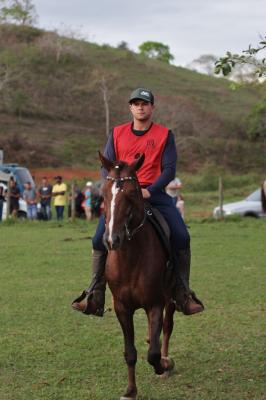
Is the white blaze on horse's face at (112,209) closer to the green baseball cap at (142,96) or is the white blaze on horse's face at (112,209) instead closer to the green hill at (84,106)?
the green baseball cap at (142,96)

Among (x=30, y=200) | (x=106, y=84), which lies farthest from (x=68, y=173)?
(x=30, y=200)

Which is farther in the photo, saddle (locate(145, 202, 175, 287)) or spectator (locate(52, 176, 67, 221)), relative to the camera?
spectator (locate(52, 176, 67, 221))

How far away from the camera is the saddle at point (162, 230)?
22.5 feet

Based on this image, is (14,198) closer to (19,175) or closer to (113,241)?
(19,175)

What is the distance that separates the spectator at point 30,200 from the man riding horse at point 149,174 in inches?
823

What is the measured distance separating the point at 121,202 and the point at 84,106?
6660cm

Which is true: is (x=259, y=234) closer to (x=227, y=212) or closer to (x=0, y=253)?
(x=227, y=212)

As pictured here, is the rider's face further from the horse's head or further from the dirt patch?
the dirt patch

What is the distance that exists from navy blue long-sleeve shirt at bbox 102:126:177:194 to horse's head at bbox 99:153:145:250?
0.45 m

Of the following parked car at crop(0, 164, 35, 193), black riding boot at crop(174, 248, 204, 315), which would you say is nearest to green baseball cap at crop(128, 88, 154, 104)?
black riding boot at crop(174, 248, 204, 315)

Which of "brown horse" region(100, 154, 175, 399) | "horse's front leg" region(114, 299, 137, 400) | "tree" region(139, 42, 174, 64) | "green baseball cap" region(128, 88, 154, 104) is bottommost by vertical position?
"horse's front leg" region(114, 299, 137, 400)

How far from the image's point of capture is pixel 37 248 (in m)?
18.4

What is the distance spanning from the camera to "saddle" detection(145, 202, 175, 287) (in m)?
6.86

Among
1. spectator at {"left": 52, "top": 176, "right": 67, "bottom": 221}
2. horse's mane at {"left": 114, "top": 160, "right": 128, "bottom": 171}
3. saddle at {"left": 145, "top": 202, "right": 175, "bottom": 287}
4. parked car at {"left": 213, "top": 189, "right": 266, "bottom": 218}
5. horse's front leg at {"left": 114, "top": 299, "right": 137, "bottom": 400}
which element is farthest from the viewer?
spectator at {"left": 52, "top": 176, "right": 67, "bottom": 221}
